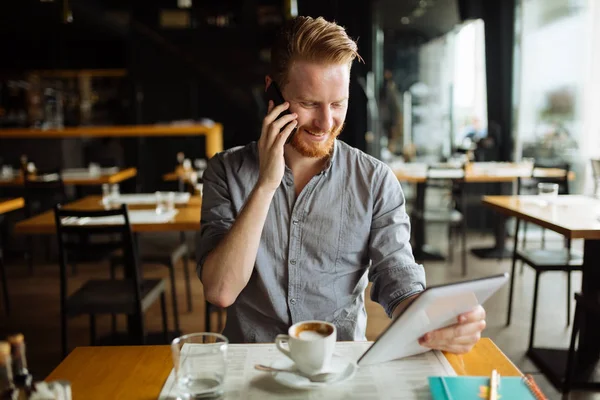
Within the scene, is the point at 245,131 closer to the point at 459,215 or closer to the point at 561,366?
the point at 459,215

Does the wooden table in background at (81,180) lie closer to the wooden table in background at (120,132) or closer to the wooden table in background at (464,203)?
the wooden table in background at (120,132)

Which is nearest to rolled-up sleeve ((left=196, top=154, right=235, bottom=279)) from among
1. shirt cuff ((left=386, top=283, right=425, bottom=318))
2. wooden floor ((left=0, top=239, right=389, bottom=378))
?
shirt cuff ((left=386, top=283, right=425, bottom=318))

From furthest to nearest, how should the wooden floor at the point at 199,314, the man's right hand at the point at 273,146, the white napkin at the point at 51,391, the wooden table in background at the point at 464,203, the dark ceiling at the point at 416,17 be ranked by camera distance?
the dark ceiling at the point at 416,17
the wooden table in background at the point at 464,203
the wooden floor at the point at 199,314
the man's right hand at the point at 273,146
the white napkin at the point at 51,391

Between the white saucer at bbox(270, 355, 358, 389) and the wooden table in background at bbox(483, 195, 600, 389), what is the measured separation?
1.80 metres

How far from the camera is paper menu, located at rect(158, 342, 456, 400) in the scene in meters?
0.91

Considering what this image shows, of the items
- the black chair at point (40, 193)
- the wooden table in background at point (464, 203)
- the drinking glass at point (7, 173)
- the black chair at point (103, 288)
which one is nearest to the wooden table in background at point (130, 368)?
the black chair at point (103, 288)

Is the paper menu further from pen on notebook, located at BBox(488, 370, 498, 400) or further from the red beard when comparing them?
the red beard

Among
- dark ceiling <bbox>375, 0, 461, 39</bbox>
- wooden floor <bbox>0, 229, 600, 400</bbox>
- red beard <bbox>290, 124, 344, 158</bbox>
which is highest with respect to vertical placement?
dark ceiling <bbox>375, 0, 461, 39</bbox>

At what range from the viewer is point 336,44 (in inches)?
53.6

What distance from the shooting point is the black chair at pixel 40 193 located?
438cm

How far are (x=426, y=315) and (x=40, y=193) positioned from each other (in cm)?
447

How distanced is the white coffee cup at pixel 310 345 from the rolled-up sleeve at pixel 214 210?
0.50 m

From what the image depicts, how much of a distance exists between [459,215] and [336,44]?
12.3ft

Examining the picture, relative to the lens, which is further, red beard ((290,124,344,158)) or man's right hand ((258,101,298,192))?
red beard ((290,124,344,158))
